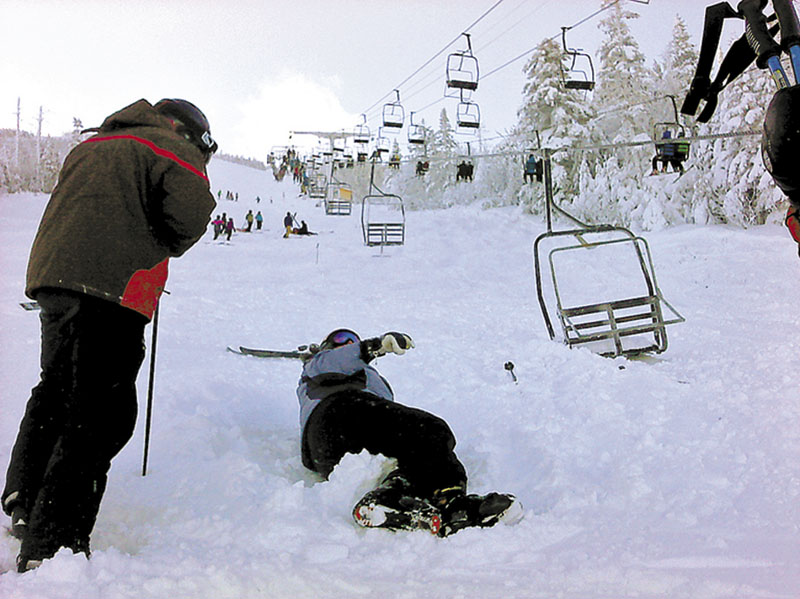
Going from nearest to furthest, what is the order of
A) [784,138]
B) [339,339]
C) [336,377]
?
1. [784,138]
2. [336,377]
3. [339,339]

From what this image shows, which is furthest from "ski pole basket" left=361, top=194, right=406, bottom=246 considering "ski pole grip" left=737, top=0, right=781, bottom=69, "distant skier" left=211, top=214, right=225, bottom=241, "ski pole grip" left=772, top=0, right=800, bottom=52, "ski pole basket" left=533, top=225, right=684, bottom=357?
"ski pole grip" left=772, top=0, right=800, bottom=52

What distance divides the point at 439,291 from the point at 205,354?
649cm

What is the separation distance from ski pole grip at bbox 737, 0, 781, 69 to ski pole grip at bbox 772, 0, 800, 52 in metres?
0.05

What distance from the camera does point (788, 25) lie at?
982 mm

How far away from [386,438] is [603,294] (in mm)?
9686

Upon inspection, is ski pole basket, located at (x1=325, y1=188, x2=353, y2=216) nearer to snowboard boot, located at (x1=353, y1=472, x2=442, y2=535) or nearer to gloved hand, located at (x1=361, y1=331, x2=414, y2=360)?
gloved hand, located at (x1=361, y1=331, x2=414, y2=360)

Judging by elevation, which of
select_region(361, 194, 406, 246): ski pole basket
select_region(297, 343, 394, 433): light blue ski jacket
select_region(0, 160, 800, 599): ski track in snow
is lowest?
select_region(0, 160, 800, 599): ski track in snow

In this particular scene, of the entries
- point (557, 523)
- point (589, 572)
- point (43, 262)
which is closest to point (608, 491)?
point (557, 523)

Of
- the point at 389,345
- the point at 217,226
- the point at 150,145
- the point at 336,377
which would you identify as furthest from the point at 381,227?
the point at 150,145

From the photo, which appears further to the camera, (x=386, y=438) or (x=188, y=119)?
(x=386, y=438)

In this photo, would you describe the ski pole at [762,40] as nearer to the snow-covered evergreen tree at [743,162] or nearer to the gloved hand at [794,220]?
the gloved hand at [794,220]

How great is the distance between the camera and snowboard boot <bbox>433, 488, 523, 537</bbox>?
1.98m

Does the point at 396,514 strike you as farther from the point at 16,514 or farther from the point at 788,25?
the point at 788,25

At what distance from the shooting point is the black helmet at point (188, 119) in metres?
2.04
